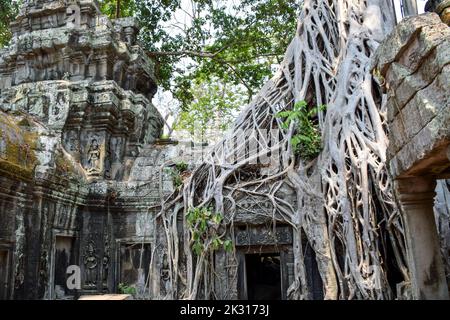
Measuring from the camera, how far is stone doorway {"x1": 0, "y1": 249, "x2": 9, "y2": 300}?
416 cm

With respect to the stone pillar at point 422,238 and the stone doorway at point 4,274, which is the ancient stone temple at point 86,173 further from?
the stone pillar at point 422,238

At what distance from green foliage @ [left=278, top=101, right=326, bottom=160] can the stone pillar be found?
219 cm

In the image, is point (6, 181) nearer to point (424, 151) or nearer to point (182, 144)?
point (182, 144)

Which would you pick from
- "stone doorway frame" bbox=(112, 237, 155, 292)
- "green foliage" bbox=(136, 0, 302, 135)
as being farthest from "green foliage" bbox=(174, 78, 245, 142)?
"stone doorway frame" bbox=(112, 237, 155, 292)

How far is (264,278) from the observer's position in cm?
725

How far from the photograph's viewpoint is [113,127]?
Answer: 649 centimetres

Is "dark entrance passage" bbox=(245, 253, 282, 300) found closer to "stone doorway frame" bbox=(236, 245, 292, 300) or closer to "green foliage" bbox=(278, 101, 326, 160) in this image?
"stone doorway frame" bbox=(236, 245, 292, 300)

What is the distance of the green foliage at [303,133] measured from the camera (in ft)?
16.5

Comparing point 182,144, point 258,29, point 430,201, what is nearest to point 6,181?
point 182,144

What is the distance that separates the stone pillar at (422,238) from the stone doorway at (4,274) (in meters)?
3.79

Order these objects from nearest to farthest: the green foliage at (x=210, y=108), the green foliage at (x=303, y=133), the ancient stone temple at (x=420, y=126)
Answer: the ancient stone temple at (x=420, y=126)
the green foliage at (x=303, y=133)
the green foliage at (x=210, y=108)

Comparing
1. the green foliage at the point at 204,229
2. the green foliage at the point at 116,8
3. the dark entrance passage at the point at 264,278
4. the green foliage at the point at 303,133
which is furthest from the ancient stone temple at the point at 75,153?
the green foliage at the point at 116,8

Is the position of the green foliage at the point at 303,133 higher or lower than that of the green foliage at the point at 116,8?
lower

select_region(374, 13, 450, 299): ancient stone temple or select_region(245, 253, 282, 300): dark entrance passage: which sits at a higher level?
select_region(374, 13, 450, 299): ancient stone temple
